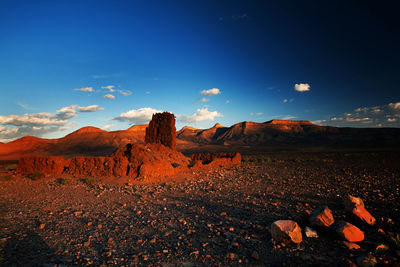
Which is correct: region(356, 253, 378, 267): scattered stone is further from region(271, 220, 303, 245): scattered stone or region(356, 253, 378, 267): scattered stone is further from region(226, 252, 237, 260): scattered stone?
region(226, 252, 237, 260): scattered stone

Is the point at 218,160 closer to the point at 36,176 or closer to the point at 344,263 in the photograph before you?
the point at 36,176

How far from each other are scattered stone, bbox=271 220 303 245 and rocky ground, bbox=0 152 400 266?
0.12 meters

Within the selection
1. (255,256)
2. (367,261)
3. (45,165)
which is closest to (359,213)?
(367,261)

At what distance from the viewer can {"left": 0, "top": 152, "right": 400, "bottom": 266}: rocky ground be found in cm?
321

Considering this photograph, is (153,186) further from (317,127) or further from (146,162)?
(317,127)

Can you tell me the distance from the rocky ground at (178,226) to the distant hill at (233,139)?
4237cm

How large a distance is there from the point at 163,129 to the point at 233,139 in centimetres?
7346

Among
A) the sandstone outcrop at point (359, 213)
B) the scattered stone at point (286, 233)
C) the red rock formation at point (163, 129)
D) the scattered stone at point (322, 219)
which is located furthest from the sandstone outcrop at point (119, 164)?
the sandstone outcrop at point (359, 213)

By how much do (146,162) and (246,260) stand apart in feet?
27.9

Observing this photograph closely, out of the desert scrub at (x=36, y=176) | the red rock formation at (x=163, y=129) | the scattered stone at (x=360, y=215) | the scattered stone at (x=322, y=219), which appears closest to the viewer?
the scattered stone at (x=322, y=219)

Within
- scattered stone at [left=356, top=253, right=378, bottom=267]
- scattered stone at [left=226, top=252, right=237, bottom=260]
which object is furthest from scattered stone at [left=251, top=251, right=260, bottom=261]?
scattered stone at [left=356, top=253, right=378, bottom=267]

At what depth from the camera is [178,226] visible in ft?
14.9

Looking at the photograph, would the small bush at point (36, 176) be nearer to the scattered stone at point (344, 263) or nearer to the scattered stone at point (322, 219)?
the scattered stone at point (322, 219)

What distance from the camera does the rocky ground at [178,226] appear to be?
3.21m
